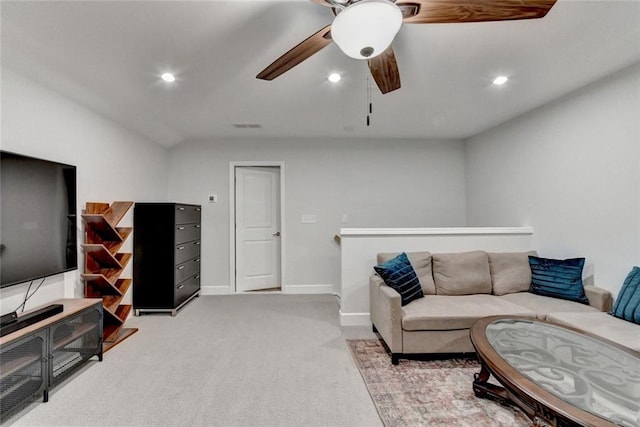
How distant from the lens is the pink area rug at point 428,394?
1.76 meters

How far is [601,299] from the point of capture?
2510 millimetres

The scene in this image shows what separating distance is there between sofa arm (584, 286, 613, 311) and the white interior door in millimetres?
3786

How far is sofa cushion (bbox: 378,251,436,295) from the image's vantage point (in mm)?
2996

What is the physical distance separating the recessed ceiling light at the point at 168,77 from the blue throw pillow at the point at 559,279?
3767 mm

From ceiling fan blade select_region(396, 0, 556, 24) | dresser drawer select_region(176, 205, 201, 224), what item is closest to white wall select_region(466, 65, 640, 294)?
ceiling fan blade select_region(396, 0, 556, 24)

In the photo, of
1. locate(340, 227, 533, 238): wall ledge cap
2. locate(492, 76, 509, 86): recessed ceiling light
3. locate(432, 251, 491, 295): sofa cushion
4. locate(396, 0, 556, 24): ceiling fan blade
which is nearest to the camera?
locate(396, 0, 556, 24): ceiling fan blade

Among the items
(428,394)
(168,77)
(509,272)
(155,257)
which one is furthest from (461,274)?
(155,257)

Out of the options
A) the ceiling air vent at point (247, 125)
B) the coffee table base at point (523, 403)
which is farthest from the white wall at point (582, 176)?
the ceiling air vent at point (247, 125)

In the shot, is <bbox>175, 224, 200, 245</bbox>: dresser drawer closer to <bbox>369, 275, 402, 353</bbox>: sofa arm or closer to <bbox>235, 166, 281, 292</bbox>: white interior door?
<bbox>235, 166, 281, 292</bbox>: white interior door

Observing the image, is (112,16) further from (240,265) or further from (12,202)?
(240,265)

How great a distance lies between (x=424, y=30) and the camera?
192 centimetres

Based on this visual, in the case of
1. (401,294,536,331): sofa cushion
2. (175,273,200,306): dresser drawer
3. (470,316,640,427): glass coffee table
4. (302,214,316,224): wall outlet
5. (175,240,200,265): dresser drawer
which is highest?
(302,214,316,224): wall outlet

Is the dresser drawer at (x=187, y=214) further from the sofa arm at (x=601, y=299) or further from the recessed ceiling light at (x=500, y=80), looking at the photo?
the sofa arm at (x=601, y=299)

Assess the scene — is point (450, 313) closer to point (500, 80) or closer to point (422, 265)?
point (422, 265)
